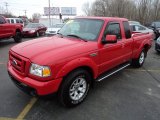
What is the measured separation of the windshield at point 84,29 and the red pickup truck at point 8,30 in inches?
295

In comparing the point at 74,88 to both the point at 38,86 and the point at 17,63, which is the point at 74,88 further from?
the point at 17,63

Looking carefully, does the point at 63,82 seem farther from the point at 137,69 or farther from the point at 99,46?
the point at 137,69

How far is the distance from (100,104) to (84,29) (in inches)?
74.0

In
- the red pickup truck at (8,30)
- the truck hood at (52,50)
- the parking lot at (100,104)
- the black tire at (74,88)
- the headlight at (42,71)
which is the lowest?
the parking lot at (100,104)

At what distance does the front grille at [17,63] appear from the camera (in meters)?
3.56

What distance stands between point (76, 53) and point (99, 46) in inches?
30.5

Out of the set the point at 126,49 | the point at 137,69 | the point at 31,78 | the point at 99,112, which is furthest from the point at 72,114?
the point at 137,69

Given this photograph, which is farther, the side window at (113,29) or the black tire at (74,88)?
the side window at (113,29)

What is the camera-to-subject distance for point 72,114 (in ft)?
12.3

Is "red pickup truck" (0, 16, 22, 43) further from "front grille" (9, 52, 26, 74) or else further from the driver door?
the driver door

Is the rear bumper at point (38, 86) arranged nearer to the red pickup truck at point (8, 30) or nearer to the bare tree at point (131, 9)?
the red pickup truck at point (8, 30)

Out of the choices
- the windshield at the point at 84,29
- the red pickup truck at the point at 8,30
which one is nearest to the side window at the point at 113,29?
the windshield at the point at 84,29

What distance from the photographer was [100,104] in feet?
13.8

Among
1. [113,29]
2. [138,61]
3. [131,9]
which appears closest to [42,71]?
[113,29]
